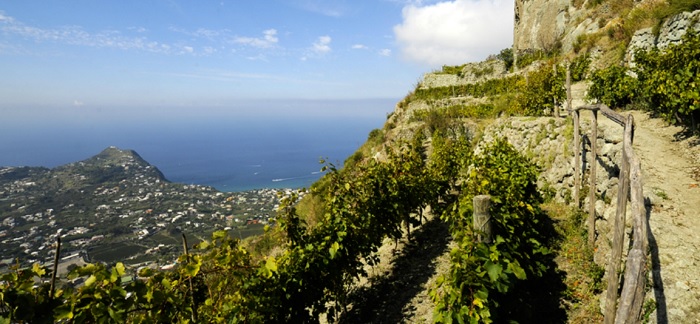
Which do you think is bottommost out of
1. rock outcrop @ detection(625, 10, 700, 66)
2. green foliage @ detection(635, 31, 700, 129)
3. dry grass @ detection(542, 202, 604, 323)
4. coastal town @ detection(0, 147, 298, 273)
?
coastal town @ detection(0, 147, 298, 273)

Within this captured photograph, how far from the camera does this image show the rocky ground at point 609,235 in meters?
4.50

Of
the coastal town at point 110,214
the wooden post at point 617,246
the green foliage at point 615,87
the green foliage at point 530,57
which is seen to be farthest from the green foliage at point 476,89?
the wooden post at point 617,246

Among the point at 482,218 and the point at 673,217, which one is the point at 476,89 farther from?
the point at 482,218

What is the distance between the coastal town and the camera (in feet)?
129

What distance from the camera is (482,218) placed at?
460 centimetres

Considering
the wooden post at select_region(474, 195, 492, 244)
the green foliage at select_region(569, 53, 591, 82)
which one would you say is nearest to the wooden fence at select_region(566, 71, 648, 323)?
the wooden post at select_region(474, 195, 492, 244)

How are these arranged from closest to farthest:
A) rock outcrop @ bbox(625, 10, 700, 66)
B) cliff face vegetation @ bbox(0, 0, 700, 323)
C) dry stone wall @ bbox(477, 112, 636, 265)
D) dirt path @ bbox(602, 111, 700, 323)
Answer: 1. cliff face vegetation @ bbox(0, 0, 700, 323)
2. dirt path @ bbox(602, 111, 700, 323)
3. dry stone wall @ bbox(477, 112, 636, 265)
4. rock outcrop @ bbox(625, 10, 700, 66)

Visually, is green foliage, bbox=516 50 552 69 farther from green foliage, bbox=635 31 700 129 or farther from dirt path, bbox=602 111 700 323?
dirt path, bbox=602 111 700 323

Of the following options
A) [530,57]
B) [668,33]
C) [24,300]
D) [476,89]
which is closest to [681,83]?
[668,33]

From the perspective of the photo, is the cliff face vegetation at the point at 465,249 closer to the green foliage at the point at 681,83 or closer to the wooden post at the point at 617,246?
the green foliage at the point at 681,83

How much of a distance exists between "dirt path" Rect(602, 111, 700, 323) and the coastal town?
830 inches

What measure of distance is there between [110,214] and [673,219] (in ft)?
258

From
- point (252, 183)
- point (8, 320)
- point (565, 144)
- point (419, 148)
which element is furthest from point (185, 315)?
point (252, 183)

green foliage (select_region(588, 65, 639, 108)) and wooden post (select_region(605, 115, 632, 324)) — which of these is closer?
wooden post (select_region(605, 115, 632, 324))
